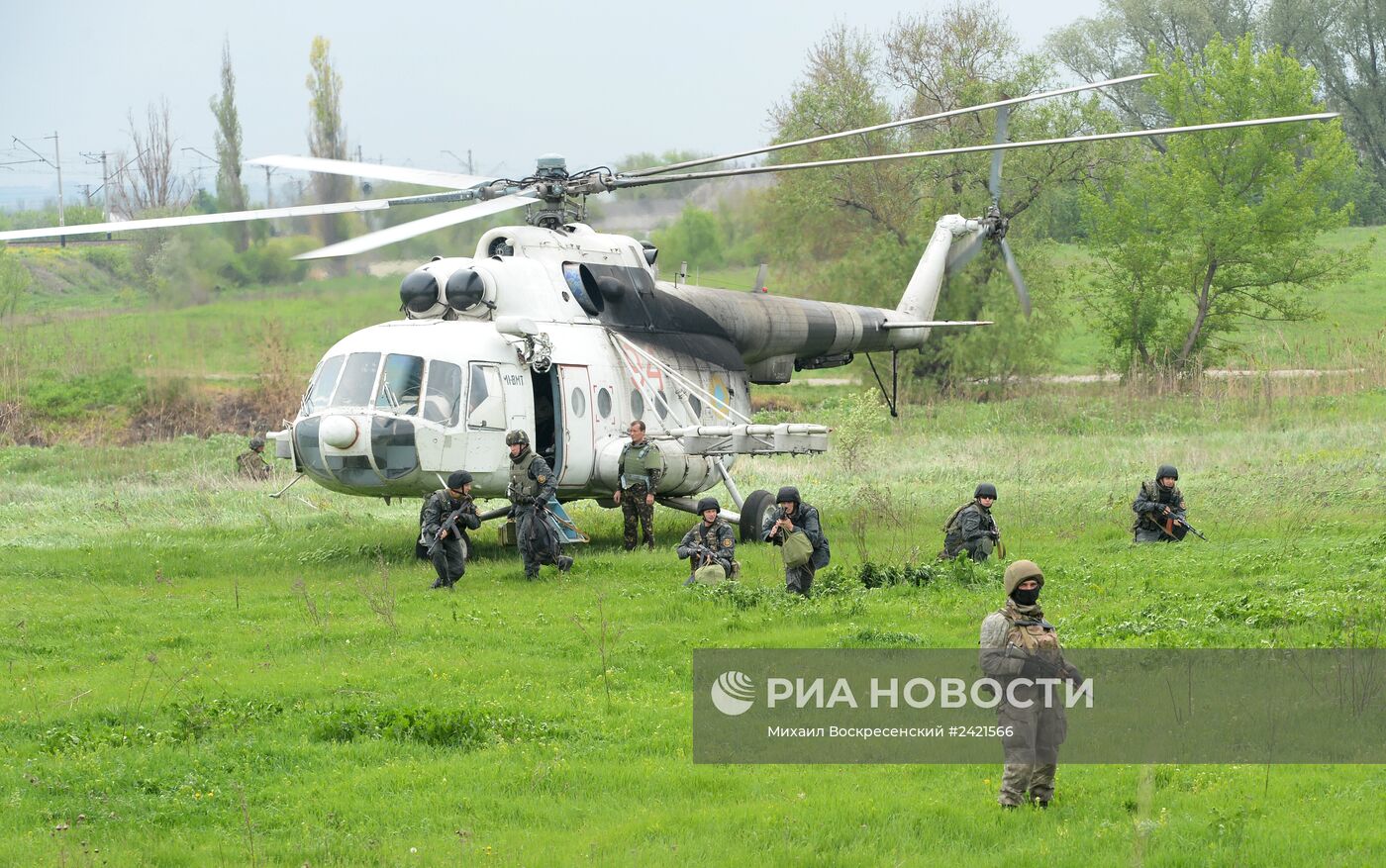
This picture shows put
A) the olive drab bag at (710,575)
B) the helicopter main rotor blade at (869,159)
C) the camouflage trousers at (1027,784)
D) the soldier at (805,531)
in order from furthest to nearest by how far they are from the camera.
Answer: the olive drab bag at (710,575)
the soldier at (805,531)
the helicopter main rotor blade at (869,159)
the camouflage trousers at (1027,784)

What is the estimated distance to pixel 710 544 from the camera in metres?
15.6

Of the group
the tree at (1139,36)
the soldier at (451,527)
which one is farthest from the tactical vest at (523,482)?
the tree at (1139,36)

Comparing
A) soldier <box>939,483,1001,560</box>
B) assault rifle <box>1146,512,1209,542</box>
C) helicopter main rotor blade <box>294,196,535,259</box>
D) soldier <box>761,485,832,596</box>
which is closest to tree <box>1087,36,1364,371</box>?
assault rifle <box>1146,512,1209,542</box>

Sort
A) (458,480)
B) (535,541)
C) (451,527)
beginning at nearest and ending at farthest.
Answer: (458,480)
(451,527)
(535,541)

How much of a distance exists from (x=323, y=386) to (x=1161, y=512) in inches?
390

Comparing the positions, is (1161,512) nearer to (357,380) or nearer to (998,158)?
(998,158)

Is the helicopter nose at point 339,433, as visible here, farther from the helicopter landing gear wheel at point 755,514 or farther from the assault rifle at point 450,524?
the helicopter landing gear wheel at point 755,514

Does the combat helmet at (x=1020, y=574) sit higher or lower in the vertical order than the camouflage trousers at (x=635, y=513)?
higher

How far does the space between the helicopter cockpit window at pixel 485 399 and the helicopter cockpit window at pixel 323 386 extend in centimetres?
149

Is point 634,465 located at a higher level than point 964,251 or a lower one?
lower

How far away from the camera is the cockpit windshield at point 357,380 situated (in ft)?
Answer: 53.9

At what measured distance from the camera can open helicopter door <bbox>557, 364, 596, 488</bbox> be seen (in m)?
17.8

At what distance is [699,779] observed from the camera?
28.6 ft

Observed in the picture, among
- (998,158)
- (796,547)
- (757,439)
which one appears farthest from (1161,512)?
(998,158)
